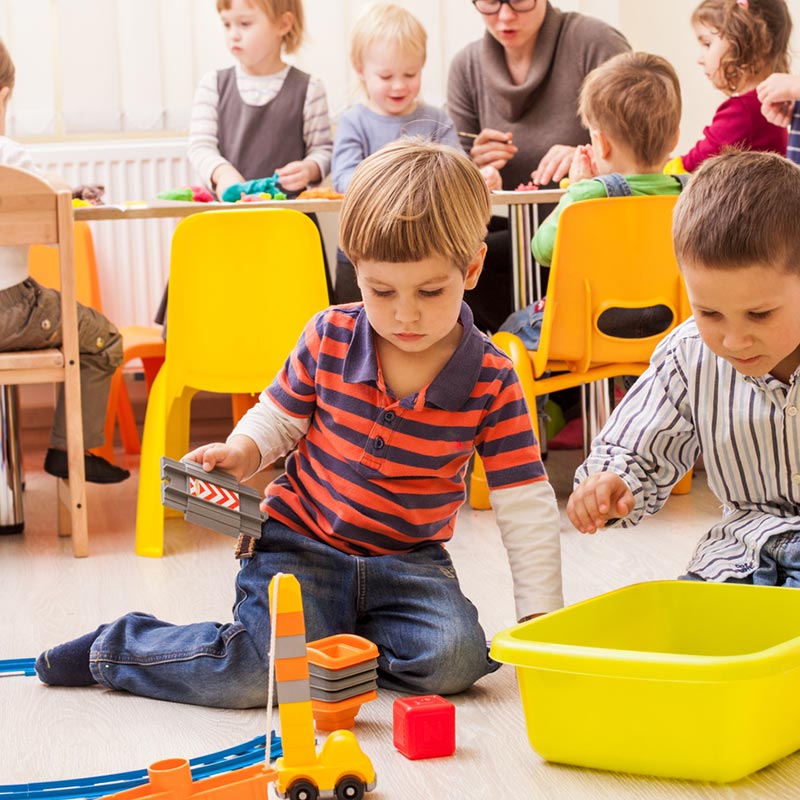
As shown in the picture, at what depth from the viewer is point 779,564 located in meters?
1.24

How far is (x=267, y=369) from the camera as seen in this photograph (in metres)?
1.98

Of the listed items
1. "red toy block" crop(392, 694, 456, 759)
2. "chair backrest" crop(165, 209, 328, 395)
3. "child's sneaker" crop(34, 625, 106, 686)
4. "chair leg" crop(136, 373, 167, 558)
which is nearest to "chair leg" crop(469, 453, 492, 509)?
"chair backrest" crop(165, 209, 328, 395)

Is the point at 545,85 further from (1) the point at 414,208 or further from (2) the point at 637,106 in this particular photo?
(1) the point at 414,208

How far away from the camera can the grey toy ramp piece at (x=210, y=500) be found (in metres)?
1.09

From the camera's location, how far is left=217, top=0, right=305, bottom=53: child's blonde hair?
2697 mm

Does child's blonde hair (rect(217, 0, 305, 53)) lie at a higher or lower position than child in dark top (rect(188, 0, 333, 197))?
higher

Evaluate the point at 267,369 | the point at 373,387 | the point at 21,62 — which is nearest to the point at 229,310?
the point at 267,369

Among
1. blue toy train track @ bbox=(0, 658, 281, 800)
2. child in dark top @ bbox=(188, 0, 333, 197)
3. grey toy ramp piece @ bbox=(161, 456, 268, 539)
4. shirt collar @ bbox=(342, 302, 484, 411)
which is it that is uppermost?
child in dark top @ bbox=(188, 0, 333, 197)

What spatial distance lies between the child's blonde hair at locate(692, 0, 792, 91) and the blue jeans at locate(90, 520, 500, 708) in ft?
4.59

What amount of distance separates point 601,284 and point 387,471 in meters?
0.87

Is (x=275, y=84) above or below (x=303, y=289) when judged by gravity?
above

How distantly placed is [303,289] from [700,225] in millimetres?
939

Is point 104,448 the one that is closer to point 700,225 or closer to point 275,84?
point 275,84

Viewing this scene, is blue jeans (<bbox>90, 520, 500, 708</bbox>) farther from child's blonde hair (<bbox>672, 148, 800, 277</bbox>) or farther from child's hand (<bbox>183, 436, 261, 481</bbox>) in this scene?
child's blonde hair (<bbox>672, 148, 800, 277</bbox>)
